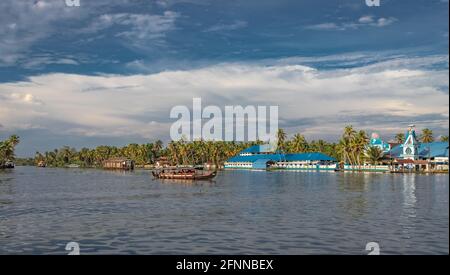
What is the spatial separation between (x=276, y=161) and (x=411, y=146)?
5181 centimetres

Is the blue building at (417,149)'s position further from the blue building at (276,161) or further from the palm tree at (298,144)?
the palm tree at (298,144)

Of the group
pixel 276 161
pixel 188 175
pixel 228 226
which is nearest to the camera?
pixel 228 226

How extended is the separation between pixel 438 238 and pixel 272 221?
37.6 ft

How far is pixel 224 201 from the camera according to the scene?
49.6 metres

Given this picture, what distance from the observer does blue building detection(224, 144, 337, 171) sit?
15750 centimetres

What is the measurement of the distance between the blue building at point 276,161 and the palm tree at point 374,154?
37.8ft

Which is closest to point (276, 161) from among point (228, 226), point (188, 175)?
point (188, 175)

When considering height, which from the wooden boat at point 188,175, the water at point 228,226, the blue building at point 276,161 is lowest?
the water at point 228,226

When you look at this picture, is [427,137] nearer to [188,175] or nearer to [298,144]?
[298,144]

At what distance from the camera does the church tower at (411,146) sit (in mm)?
134000

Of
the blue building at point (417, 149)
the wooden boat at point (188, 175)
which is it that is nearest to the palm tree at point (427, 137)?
the blue building at point (417, 149)

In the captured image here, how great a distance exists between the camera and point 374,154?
135500 mm
